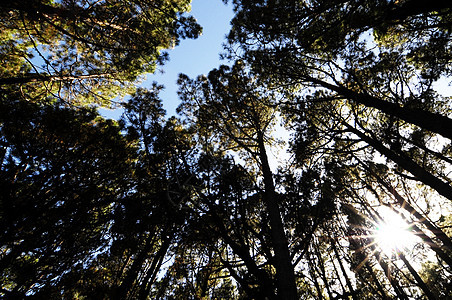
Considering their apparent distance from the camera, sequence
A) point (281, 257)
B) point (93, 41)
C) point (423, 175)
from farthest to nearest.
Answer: point (93, 41) → point (423, 175) → point (281, 257)

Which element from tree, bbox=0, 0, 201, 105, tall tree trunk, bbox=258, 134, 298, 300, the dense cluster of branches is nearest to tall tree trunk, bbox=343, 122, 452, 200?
the dense cluster of branches

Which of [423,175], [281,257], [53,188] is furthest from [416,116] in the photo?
[53,188]

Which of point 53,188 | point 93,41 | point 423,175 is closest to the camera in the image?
point 423,175

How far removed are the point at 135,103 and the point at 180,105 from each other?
1.83 m

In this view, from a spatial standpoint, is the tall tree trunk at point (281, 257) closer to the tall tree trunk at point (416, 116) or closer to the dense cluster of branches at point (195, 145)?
the dense cluster of branches at point (195, 145)

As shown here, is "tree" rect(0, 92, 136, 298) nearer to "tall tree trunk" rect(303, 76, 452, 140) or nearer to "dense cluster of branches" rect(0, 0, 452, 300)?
"dense cluster of branches" rect(0, 0, 452, 300)

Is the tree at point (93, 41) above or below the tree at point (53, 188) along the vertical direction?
above

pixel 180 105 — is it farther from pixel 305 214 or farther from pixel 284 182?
pixel 305 214

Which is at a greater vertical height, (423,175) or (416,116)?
(416,116)

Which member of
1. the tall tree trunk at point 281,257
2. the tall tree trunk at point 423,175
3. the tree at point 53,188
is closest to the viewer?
the tall tree trunk at point 281,257

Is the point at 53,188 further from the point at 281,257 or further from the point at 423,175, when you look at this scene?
the point at 423,175

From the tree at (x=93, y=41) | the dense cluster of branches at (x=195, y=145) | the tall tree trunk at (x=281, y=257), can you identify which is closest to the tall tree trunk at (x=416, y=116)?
the dense cluster of branches at (x=195, y=145)

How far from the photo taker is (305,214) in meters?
7.13

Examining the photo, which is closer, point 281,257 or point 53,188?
point 281,257
